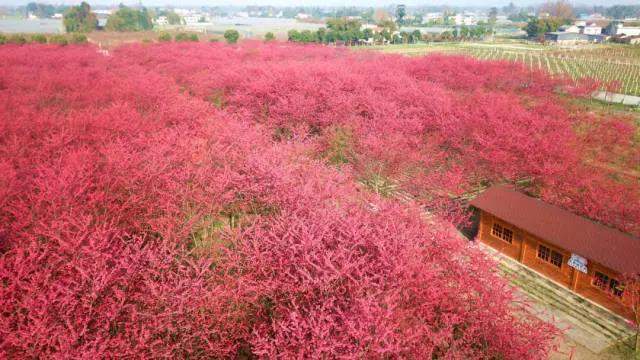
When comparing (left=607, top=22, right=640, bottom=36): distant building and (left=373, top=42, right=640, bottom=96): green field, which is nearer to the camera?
(left=373, top=42, right=640, bottom=96): green field

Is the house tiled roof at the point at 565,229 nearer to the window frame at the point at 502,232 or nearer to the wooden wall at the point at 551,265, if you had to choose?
the wooden wall at the point at 551,265

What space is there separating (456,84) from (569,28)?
85.0 m

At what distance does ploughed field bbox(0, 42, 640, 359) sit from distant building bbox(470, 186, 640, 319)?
3.89 feet

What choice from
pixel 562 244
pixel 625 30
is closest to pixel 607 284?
pixel 562 244

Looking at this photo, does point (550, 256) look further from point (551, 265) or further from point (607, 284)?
point (607, 284)

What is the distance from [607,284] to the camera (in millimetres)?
11031

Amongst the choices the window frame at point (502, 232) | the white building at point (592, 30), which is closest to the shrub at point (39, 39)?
the window frame at point (502, 232)

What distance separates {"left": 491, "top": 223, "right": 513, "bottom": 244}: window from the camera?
1363cm

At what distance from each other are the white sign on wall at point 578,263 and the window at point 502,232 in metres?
2.08

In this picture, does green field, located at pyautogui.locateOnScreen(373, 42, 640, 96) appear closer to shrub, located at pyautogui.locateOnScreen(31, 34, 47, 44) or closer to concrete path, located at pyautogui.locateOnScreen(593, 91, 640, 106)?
concrete path, located at pyautogui.locateOnScreen(593, 91, 640, 106)

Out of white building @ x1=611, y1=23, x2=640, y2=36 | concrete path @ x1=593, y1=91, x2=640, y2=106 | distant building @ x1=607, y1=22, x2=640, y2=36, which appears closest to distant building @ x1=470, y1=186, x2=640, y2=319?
concrete path @ x1=593, y1=91, x2=640, y2=106

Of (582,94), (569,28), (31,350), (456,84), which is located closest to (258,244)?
(31,350)

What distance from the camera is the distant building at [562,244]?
10844 millimetres

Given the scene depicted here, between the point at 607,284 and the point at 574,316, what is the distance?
50.9 inches
